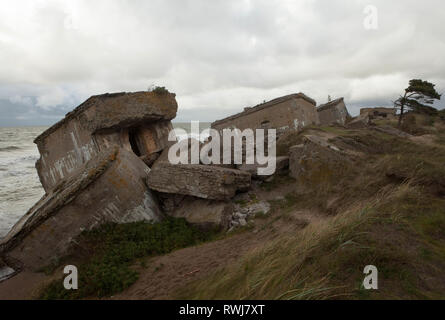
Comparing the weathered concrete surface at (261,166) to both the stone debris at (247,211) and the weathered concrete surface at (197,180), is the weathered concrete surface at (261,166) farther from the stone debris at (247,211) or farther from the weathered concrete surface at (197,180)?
the stone debris at (247,211)

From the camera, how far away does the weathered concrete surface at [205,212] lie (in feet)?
16.1

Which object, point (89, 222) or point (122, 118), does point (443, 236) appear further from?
point (122, 118)

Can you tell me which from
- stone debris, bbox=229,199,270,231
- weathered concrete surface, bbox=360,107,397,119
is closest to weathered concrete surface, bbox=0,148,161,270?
stone debris, bbox=229,199,270,231

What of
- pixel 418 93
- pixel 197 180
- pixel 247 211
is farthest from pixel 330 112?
pixel 197 180

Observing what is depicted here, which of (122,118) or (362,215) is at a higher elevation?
(122,118)

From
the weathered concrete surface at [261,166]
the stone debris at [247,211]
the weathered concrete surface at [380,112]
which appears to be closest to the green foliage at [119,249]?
the stone debris at [247,211]

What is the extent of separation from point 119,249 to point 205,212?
5.72ft

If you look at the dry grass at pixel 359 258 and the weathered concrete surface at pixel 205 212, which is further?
the weathered concrete surface at pixel 205 212

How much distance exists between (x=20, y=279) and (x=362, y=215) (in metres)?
5.38

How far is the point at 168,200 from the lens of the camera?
18.8 feet

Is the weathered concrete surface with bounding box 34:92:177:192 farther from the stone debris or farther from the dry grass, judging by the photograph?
the dry grass

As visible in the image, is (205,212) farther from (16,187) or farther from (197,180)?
(16,187)

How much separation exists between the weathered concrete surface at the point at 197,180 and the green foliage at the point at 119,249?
0.69 meters
